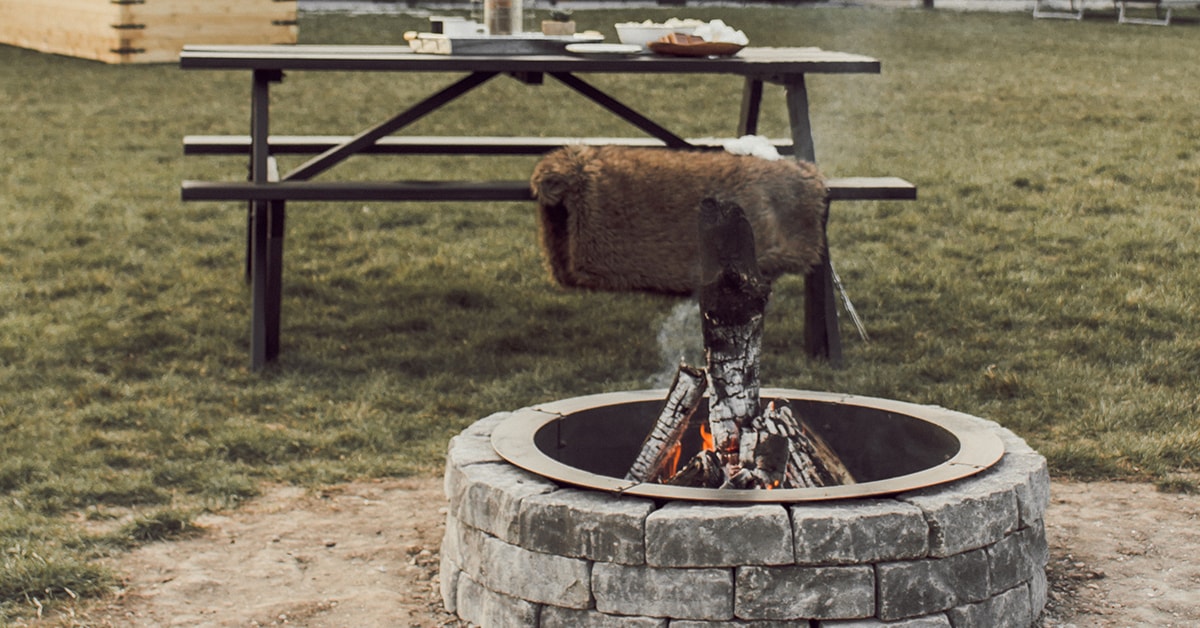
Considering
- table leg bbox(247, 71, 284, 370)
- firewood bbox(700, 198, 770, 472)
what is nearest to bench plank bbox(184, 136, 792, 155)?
table leg bbox(247, 71, 284, 370)

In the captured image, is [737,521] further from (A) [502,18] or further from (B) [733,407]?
(A) [502,18]

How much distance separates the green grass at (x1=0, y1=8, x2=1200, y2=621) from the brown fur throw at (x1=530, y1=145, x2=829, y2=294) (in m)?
0.86

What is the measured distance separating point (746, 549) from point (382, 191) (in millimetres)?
3253

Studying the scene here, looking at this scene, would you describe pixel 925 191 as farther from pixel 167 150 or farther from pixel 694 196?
pixel 167 150

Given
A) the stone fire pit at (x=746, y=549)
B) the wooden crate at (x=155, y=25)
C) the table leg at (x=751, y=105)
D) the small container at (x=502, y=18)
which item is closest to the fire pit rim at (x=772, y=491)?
the stone fire pit at (x=746, y=549)

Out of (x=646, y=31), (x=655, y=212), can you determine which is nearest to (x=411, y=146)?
(x=646, y=31)

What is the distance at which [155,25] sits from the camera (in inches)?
579

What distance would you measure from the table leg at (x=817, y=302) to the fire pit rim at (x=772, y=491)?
1905 mm

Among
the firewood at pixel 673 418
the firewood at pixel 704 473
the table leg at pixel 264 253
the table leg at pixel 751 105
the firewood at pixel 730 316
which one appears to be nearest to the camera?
the firewood at pixel 730 316

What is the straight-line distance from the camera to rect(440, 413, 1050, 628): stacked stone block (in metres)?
3.30

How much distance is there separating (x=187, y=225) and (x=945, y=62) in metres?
8.30

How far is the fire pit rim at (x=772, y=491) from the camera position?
3398mm

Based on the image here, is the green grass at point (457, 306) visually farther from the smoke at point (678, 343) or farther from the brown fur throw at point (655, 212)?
the brown fur throw at point (655, 212)

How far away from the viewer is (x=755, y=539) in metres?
3.29
